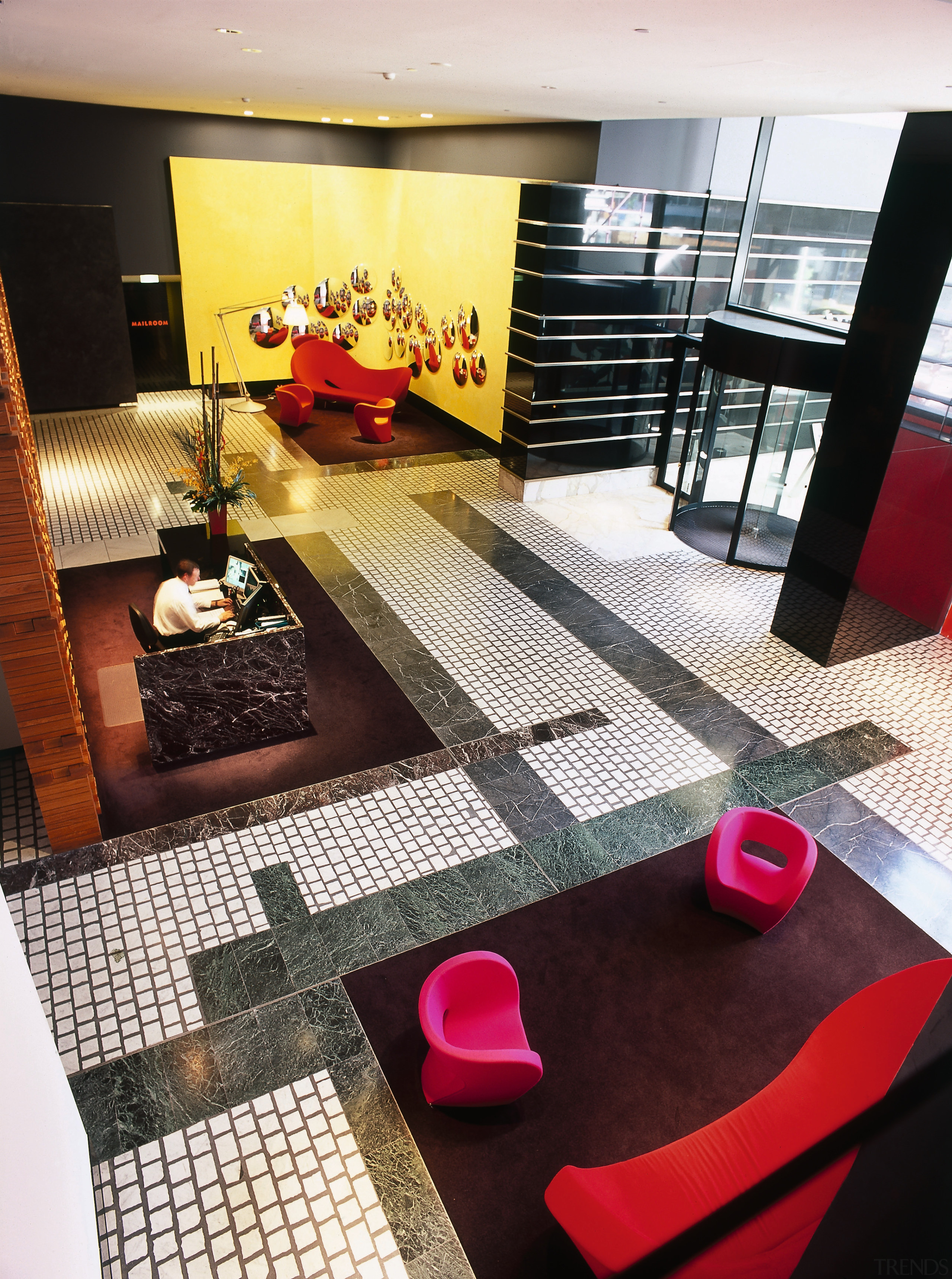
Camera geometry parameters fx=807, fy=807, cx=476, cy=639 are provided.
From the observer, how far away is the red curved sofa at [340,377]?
12953 millimetres

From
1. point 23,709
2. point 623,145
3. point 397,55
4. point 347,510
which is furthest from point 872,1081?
point 623,145

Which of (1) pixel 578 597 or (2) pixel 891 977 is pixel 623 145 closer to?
(1) pixel 578 597

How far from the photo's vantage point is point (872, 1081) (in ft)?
8.55

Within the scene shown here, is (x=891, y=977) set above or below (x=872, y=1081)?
above

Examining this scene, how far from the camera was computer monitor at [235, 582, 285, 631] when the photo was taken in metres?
5.82

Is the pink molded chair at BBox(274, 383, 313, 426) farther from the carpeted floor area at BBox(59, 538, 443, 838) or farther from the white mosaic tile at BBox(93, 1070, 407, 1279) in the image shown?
the white mosaic tile at BBox(93, 1070, 407, 1279)

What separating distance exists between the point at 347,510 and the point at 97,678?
157 inches

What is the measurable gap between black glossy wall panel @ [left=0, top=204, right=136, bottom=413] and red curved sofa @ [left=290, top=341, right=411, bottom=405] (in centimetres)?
266

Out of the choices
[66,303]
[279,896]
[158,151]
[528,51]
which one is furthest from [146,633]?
[158,151]

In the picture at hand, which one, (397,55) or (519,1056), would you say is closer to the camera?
(519,1056)

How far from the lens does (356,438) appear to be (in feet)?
39.7

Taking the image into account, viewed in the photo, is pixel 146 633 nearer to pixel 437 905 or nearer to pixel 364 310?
pixel 437 905

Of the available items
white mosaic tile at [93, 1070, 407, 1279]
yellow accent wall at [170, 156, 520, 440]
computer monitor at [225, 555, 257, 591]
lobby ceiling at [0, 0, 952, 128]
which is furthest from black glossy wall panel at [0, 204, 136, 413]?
white mosaic tile at [93, 1070, 407, 1279]

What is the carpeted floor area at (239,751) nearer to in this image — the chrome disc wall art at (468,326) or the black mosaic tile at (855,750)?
the black mosaic tile at (855,750)
